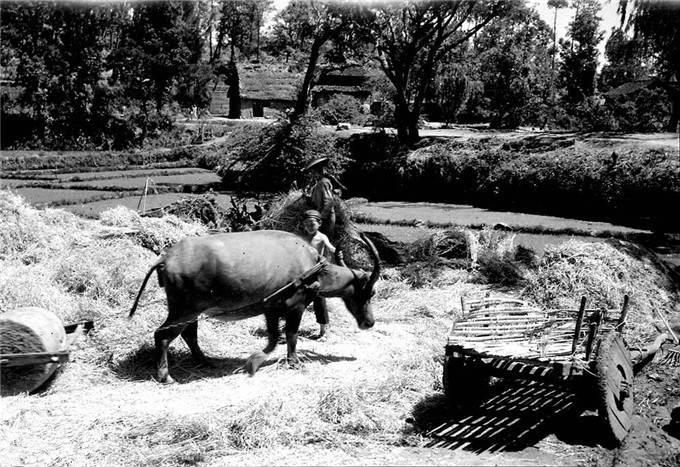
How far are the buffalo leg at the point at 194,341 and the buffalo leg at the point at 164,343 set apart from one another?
424 mm

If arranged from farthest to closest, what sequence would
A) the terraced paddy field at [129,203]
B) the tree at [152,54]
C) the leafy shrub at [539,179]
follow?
the tree at [152,54] → the terraced paddy field at [129,203] → the leafy shrub at [539,179]

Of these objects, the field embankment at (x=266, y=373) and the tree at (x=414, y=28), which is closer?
the field embankment at (x=266, y=373)

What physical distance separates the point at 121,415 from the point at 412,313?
17.0 ft

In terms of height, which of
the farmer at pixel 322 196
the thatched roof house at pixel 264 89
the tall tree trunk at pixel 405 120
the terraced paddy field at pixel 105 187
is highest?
the thatched roof house at pixel 264 89

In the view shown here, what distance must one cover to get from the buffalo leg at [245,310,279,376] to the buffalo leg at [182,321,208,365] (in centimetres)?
61

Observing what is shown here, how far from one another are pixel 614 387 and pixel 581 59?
142ft

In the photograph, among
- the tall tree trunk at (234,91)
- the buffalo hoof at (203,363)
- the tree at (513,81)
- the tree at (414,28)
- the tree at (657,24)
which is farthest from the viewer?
the tall tree trunk at (234,91)

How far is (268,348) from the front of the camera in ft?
26.5

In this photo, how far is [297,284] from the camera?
7.95m

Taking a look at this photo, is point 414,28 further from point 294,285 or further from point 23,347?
point 23,347

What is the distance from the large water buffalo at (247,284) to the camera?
7477mm

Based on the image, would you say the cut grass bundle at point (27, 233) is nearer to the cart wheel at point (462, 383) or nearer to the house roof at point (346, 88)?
the cart wheel at point (462, 383)

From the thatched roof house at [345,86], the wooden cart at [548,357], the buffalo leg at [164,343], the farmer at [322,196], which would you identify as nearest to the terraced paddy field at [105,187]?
the farmer at [322,196]

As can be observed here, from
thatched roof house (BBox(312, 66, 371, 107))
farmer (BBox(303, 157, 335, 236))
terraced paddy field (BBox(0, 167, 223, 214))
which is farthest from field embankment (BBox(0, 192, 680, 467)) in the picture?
thatched roof house (BBox(312, 66, 371, 107))
